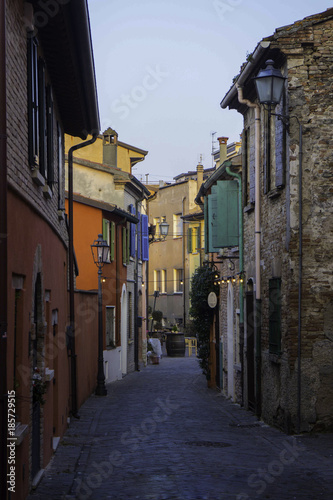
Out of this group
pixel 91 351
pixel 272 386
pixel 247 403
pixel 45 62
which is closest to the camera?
pixel 45 62

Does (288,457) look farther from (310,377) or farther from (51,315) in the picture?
(51,315)

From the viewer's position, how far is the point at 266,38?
1392 centimetres

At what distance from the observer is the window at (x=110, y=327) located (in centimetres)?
2734

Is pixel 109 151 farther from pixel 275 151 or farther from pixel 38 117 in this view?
pixel 38 117

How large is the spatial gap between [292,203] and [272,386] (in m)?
3.54

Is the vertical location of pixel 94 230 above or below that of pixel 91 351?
above

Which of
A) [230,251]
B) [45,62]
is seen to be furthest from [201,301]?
[45,62]

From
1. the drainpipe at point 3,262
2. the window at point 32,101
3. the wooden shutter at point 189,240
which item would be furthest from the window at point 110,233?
the wooden shutter at point 189,240

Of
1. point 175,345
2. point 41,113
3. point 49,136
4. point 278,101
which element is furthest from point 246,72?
point 175,345

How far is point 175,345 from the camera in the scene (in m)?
43.3

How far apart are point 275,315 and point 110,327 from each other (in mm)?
13623

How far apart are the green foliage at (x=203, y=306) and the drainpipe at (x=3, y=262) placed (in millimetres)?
17374

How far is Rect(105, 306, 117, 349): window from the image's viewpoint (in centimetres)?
2734

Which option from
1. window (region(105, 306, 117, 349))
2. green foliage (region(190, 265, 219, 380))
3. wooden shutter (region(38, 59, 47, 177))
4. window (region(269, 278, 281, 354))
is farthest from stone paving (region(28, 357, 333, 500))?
window (region(105, 306, 117, 349))
